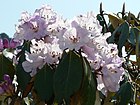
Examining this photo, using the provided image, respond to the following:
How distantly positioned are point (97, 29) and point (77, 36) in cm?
6

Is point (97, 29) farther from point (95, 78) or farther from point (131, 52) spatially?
point (131, 52)

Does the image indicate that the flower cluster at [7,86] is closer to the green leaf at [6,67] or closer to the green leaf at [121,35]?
the green leaf at [6,67]

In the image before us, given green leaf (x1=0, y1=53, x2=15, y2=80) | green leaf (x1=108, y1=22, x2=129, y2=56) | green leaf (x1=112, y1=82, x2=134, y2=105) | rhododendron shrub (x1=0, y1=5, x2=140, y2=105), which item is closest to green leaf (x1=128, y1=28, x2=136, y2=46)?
green leaf (x1=108, y1=22, x2=129, y2=56)

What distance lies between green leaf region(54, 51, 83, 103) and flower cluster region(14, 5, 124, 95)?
0.09 ft

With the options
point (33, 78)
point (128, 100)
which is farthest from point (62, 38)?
point (128, 100)

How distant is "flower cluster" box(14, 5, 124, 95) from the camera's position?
1.31m

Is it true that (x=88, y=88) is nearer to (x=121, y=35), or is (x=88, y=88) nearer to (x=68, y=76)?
(x=68, y=76)

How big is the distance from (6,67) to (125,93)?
396 mm

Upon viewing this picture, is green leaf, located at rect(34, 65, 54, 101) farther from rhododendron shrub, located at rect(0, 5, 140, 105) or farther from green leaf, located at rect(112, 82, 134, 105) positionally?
green leaf, located at rect(112, 82, 134, 105)

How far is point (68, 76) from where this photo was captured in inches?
52.0

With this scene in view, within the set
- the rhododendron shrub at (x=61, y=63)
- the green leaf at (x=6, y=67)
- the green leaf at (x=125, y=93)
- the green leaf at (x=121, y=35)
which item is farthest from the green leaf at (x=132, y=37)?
the green leaf at (x=6, y=67)

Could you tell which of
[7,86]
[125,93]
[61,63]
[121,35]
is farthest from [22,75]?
[121,35]

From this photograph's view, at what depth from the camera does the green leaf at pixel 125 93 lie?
1.60m

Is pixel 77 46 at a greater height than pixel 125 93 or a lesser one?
greater
